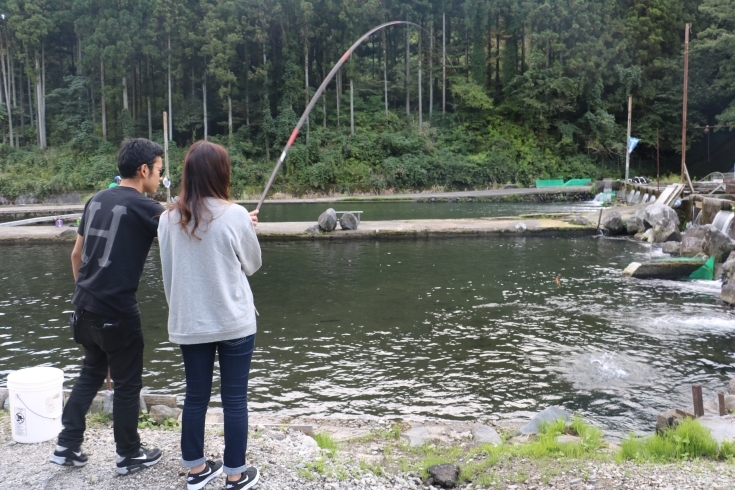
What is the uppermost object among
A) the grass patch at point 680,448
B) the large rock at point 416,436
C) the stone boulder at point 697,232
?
the stone boulder at point 697,232

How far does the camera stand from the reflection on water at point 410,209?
26.5m

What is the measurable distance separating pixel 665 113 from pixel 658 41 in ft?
16.9

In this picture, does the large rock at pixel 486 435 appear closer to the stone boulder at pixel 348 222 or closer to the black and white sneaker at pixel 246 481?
the black and white sneaker at pixel 246 481

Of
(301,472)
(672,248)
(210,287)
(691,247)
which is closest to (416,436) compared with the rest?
(301,472)

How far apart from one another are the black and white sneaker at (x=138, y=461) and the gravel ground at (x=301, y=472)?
38 millimetres

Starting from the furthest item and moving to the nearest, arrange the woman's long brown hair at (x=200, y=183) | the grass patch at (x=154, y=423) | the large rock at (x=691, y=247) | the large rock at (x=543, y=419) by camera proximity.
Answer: the large rock at (x=691, y=247), the large rock at (x=543, y=419), the grass patch at (x=154, y=423), the woman's long brown hair at (x=200, y=183)

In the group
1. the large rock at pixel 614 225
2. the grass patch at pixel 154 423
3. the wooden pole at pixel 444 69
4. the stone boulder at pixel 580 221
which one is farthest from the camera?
the wooden pole at pixel 444 69

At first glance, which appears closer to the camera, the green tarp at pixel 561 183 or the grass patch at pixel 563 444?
the grass patch at pixel 563 444

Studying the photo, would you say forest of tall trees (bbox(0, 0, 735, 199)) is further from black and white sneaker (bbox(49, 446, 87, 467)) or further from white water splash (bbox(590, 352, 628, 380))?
black and white sneaker (bbox(49, 446, 87, 467))

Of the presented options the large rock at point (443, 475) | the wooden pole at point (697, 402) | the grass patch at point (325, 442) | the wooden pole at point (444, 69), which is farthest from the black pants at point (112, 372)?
the wooden pole at point (444, 69)

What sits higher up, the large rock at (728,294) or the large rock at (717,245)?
the large rock at (717,245)

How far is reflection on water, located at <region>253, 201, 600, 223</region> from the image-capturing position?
26.5m

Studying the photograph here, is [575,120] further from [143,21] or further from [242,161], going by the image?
[143,21]

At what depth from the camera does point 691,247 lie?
619 inches
